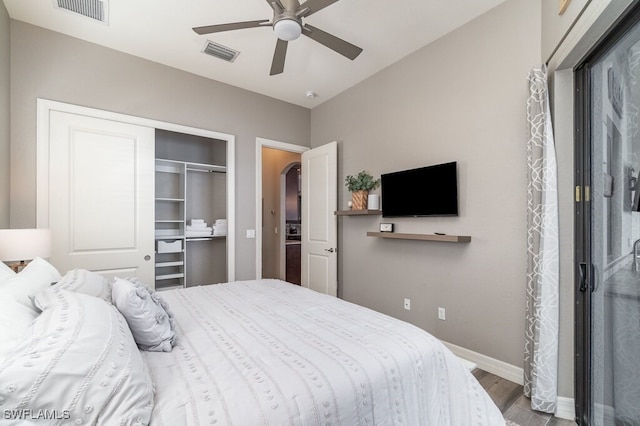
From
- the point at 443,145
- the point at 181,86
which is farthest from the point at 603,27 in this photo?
the point at 181,86

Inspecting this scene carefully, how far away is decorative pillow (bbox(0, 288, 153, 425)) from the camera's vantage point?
27.2 inches

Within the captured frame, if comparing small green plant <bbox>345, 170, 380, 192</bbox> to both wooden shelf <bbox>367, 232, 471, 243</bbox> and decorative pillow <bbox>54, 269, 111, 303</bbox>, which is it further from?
decorative pillow <bbox>54, 269, 111, 303</bbox>

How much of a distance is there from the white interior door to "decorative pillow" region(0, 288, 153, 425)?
2.95 meters

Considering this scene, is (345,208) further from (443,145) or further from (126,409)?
(126,409)

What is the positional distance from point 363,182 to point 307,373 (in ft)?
8.45

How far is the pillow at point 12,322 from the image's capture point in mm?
833

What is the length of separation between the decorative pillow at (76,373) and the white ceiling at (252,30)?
2.43 m

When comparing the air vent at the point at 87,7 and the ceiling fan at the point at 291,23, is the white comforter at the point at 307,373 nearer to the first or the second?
the ceiling fan at the point at 291,23

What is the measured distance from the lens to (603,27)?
4.85 feet

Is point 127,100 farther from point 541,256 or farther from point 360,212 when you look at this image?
point 541,256

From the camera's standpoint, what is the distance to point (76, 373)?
0.77 m

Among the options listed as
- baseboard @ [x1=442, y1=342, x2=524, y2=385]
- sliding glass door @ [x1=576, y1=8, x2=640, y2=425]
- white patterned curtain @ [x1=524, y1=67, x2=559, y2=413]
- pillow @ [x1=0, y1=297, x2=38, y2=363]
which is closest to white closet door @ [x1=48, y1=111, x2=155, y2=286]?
pillow @ [x1=0, y1=297, x2=38, y2=363]

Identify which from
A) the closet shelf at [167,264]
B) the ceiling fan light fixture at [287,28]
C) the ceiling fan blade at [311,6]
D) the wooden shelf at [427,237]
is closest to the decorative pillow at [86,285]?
the ceiling fan light fixture at [287,28]

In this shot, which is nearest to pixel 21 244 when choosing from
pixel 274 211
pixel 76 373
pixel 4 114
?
pixel 4 114
